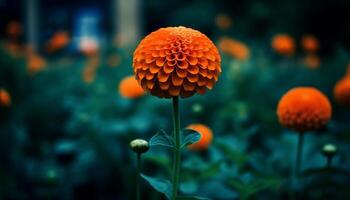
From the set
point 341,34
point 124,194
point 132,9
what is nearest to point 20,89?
point 124,194

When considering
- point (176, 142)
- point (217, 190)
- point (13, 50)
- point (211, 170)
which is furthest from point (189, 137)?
point (13, 50)

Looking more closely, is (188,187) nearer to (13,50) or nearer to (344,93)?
(344,93)

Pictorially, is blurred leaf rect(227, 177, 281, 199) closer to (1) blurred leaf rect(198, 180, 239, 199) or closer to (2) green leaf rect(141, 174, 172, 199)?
(1) blurred leaf rect(198, 180, 239, 199)

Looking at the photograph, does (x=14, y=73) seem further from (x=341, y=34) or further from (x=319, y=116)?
(x=341, y=34)

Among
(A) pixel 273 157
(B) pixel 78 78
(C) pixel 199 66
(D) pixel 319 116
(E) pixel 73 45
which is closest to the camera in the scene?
(C) pixel 199 66

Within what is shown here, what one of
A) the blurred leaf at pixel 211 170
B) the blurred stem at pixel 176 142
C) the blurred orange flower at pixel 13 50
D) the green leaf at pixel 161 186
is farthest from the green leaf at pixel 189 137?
the blurred orange flower at pixel 13 50

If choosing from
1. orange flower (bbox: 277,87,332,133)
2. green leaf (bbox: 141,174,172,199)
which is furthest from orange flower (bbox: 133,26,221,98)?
orange flower (bbox: 277,87,332,133)
